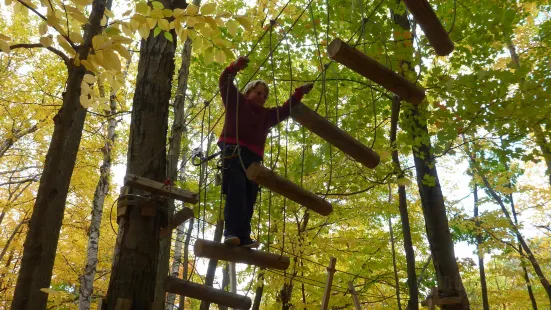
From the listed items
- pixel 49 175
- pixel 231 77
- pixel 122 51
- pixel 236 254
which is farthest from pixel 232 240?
pixel 122 51

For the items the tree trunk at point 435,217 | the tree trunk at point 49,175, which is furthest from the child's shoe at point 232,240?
the tree trunk at point 435,217

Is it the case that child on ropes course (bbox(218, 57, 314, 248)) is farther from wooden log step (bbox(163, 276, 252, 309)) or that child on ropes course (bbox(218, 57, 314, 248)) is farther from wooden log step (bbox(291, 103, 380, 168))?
wooden log step (bbox(291, 103, 380, 168))

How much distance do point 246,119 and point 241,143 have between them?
203 mm

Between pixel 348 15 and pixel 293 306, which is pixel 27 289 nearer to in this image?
pixel 348 15

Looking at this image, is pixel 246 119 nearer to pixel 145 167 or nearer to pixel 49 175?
pixel 145 167

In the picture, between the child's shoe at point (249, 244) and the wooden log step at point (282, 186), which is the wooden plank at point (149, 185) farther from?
the wooden log step at point (282, 186)

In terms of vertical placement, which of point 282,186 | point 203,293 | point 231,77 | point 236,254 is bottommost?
point 203,293

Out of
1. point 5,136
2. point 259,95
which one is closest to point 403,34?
point 259,95

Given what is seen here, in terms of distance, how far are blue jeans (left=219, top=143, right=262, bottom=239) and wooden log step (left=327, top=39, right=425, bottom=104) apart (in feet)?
3.96

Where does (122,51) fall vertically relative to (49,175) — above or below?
above

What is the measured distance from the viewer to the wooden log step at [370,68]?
176cm

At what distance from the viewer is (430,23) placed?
1.75 metres

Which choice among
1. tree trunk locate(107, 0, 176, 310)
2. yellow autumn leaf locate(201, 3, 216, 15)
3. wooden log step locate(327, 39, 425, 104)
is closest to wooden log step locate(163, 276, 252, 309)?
tree trunk locate(107, 0, 176, 310)

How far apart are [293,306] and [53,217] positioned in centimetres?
539
